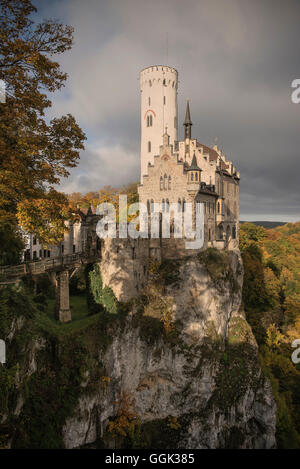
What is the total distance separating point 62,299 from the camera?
20.9 meters

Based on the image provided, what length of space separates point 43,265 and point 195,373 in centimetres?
1515

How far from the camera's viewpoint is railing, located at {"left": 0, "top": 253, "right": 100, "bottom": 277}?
17536mm

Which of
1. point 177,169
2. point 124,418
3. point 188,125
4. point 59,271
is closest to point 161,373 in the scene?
point 124,418

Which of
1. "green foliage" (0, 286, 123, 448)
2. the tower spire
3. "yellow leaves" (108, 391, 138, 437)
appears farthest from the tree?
the tower spire

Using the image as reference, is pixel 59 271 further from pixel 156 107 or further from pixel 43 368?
pixel 156 107

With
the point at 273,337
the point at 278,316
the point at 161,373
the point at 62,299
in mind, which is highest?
the point at 62,299

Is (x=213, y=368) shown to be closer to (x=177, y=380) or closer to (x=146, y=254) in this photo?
(x=177, y=380)

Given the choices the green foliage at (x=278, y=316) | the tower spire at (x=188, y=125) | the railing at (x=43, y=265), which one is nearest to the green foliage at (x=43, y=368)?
the railing at (x=43, y=265)

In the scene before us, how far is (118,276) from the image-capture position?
24469 mm

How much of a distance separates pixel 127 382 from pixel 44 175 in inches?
698

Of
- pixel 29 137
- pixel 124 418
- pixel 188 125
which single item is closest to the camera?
pixel 29 137

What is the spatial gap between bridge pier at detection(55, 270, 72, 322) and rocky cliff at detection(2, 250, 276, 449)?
127 centimetres

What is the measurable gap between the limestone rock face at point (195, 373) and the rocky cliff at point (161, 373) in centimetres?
8

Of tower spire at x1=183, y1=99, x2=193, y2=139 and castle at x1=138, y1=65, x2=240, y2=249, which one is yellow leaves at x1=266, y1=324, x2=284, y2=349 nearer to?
castle at x1=138, y1=65, x2=240, y2=249
